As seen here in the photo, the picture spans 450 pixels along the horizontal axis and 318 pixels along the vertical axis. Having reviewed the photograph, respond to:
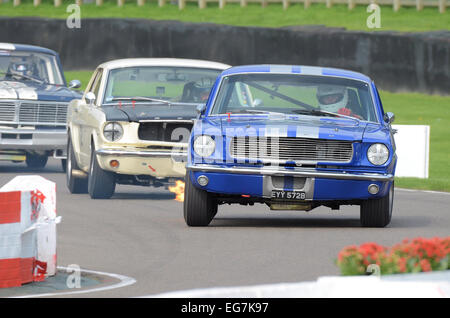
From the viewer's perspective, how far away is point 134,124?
15.7 metres

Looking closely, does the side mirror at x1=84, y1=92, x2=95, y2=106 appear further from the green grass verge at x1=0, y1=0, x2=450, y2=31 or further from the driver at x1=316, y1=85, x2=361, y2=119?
the green grass verge at x1=0, y1=0, x2=450, y2=31

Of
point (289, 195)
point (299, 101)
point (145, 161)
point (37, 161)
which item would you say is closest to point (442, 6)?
point (37, 161)

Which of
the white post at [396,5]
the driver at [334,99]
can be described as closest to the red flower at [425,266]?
the driver at [334,99]

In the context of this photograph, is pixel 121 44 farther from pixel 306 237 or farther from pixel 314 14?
pixel 306 237

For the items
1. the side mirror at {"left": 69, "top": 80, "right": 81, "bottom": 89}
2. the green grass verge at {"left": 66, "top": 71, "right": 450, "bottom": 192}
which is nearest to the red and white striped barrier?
the side mirror at {"left": 69, "top": 80, "right": 81, "bottom": 89}

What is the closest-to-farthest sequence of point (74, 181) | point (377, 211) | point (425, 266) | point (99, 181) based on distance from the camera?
point (425, 266) → point (377, 211) → point (99, 181) → point (74, 181)

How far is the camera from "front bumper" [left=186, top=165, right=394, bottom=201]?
12305mm

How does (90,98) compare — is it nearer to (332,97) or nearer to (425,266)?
(332,97)

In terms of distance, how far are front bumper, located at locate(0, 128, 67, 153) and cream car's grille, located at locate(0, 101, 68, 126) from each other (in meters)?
0.14

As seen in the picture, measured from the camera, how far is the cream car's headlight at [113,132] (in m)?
15.6

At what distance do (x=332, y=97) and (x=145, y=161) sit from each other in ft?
9.39

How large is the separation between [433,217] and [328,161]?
8.87 feet

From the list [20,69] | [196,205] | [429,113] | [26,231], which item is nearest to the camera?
[26,231]

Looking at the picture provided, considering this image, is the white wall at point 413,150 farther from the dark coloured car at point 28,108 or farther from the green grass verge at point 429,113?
the dark coloured car at point 28,108
